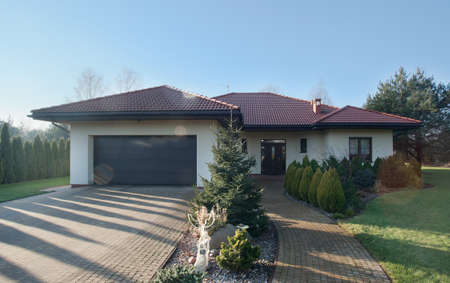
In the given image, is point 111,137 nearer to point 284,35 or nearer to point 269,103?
point 284,35

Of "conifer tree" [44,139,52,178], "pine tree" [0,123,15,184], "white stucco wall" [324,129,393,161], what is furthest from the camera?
"conifer tree" [44,139,52,178]

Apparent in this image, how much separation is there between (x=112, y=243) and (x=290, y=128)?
12.2 metres

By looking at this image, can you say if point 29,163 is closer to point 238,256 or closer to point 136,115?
point 136,115

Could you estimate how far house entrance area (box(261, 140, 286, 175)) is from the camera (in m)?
16.3

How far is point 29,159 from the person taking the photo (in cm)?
1650

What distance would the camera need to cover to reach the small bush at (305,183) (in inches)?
337

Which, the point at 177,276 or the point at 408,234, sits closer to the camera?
the point at 177,276

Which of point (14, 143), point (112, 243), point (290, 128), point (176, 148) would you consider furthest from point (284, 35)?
point (14, 143)

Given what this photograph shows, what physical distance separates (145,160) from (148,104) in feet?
8.28

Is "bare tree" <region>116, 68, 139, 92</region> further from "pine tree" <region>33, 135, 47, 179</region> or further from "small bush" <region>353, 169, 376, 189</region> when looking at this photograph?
"small bush" <region>353, 169, 376, 189</region>

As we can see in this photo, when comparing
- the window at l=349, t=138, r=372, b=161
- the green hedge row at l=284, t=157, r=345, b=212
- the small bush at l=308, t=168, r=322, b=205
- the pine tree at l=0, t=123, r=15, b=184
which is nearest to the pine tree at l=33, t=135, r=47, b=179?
the pine tree at l=0, t=123, r=15, b=184

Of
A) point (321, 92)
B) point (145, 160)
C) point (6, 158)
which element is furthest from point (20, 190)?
point (321, 92)

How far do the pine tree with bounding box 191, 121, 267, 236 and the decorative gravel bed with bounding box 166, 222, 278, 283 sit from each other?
0.44 m

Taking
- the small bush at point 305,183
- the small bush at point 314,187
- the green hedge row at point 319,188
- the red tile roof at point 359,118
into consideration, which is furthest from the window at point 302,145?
the small bush at point 314,187
